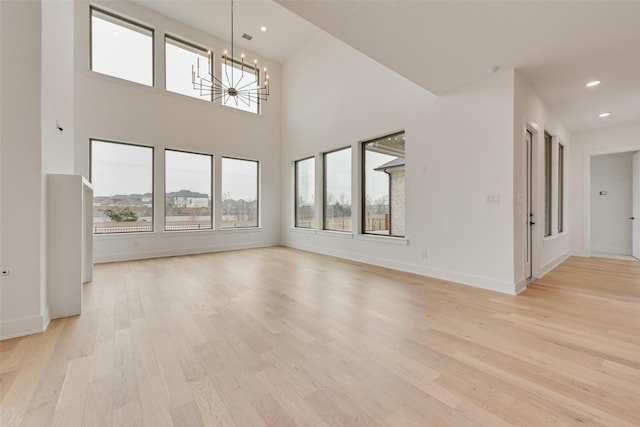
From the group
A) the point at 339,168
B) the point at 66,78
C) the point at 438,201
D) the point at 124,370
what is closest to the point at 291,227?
the point at 339,168

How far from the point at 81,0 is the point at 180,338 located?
285 inches

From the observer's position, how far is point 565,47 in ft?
9.43

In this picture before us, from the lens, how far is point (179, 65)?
21.4 feet

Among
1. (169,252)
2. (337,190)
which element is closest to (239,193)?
(169,252)

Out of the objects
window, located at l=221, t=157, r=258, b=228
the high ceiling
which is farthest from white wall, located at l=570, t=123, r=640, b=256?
window, located at l=221, t=157, r=258, b=228

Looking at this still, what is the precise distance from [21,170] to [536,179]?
6.26 metres

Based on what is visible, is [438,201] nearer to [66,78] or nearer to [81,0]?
[66,78]

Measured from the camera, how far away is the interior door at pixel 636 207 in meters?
5.49

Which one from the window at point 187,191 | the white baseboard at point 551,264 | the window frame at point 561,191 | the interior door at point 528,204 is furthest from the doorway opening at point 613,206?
the window at point 187,191

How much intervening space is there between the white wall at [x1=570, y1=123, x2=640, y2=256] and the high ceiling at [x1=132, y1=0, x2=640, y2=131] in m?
1.55

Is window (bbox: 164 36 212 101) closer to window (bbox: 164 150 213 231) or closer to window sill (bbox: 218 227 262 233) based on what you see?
window (bbox: 164 150 213 231)

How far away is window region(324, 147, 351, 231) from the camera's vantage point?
6027mm

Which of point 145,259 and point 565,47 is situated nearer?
point 565,47

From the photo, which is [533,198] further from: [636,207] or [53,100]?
[53,100]
